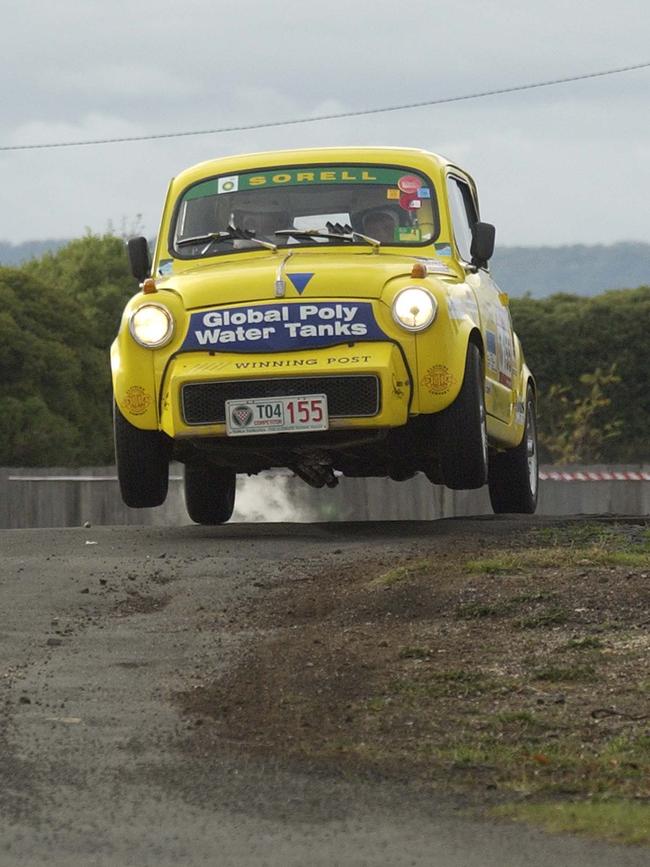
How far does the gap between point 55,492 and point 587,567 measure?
27888 millimetres

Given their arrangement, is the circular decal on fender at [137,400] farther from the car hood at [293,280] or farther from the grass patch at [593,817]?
the grass patch at [593,817]

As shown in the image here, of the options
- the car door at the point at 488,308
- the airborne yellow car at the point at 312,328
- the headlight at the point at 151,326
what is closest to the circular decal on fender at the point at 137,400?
the airborne yellow car at the point at 312,328

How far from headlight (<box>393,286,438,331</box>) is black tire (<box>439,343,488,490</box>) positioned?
1.56 ft

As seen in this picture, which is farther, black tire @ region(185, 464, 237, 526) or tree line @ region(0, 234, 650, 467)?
tree line @ region(0, 234, 650, 467)

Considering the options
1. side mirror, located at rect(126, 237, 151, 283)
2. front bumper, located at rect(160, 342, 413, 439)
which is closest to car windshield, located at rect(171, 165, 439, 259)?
side mirror, located at rect(126, 237, 151, 283)

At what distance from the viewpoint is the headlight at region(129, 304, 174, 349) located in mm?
12055

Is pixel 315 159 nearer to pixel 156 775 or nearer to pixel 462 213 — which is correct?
pixel 462 213

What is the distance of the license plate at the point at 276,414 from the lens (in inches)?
466

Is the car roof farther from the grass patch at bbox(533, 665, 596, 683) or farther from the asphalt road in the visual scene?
the grass patch at bbox(533, 665, 596, 683)

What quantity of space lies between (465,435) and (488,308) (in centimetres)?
168

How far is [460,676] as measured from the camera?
7.39 meters

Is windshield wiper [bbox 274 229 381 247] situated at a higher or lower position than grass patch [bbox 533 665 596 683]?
higher

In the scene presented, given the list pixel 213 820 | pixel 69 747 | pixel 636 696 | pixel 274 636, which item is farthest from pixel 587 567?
pixel 213 820

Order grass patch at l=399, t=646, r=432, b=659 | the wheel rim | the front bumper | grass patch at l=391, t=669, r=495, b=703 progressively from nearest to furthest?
grass patch at l=391, t=669, r=495, b=703, grass patch at l=399, t=646, r=432, b=659, the front bumper, the wheel rim
